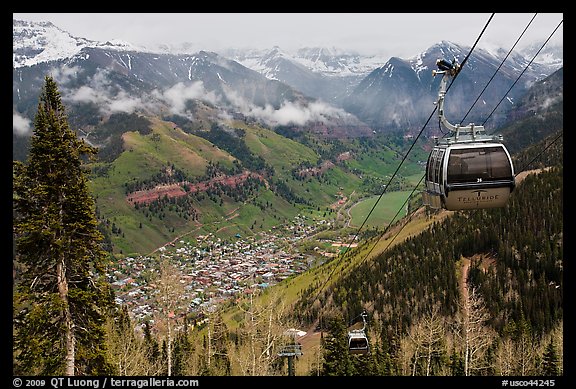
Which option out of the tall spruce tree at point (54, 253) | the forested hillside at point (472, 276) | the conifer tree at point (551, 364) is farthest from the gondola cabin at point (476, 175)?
the forested hillside at point (472, 276)

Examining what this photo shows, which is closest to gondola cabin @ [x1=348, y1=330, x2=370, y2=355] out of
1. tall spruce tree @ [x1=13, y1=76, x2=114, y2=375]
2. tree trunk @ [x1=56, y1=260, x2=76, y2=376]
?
tall spruce tree @ [x1=13, y1=76, x2=114, y2=375]

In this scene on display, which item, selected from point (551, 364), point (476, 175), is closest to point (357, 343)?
point (476, 175)

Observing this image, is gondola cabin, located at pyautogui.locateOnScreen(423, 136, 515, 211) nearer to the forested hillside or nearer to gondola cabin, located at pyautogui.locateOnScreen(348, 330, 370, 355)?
gondola cabin, located at pyautogui.locateOnScreen(348, 330, 370, 355)

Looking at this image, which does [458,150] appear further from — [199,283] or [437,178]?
[199,283]

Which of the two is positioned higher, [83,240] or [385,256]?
[385,256]

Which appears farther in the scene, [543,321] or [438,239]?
[438,239]

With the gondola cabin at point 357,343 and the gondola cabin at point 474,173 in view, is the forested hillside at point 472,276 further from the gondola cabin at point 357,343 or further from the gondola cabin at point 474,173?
the gondola cabin at point 474,173
